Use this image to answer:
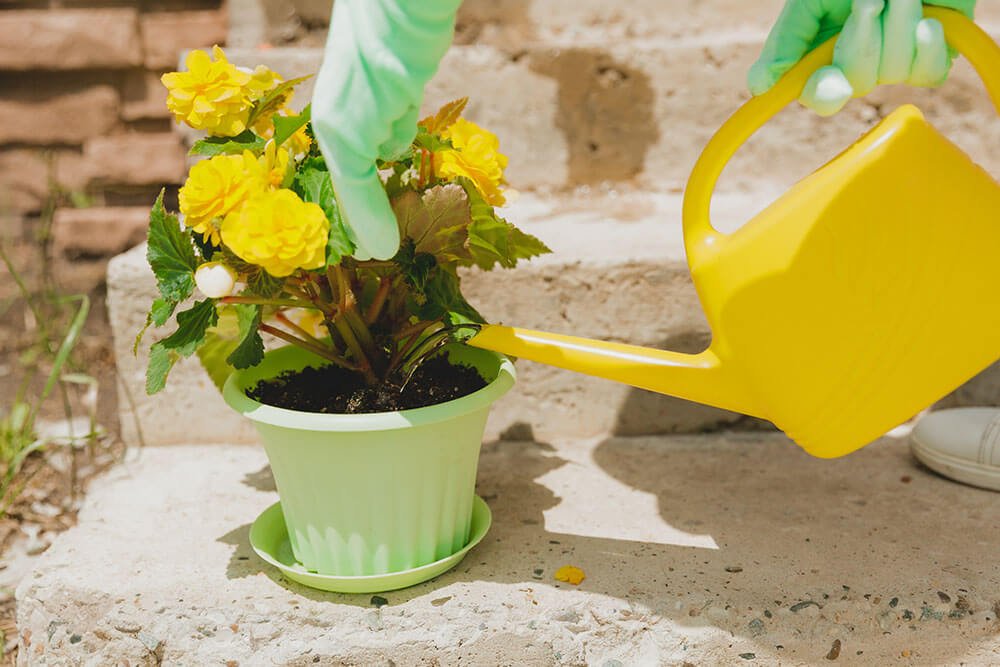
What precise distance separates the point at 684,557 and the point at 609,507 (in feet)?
0.46

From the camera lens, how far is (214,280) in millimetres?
892

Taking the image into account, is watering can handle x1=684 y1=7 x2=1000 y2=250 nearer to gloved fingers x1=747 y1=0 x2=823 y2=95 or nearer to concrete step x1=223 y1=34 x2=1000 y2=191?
gloved fingers x1=747 y1=0 x2=823 y2=95

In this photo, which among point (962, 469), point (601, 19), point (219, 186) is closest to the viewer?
point (219, 186)

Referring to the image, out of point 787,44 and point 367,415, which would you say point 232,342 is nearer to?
point 367,415

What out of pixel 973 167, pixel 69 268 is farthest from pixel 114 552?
pixel 973 167

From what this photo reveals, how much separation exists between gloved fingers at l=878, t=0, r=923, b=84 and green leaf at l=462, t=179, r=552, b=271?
37 cm

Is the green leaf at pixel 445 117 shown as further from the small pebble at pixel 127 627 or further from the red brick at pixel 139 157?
the red brick at pixel 139 157

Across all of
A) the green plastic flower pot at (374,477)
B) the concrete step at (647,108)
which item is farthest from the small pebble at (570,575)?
the concrete step at (647,108)

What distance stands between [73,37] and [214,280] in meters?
0.99

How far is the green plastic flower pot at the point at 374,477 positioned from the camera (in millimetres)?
934

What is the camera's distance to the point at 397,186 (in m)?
0.98

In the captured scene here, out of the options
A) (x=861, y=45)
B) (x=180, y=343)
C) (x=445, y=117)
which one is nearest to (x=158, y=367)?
(x=180, y=343)

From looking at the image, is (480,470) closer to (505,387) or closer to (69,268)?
(505,387)

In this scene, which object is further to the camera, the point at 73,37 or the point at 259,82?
the point at 73,37
